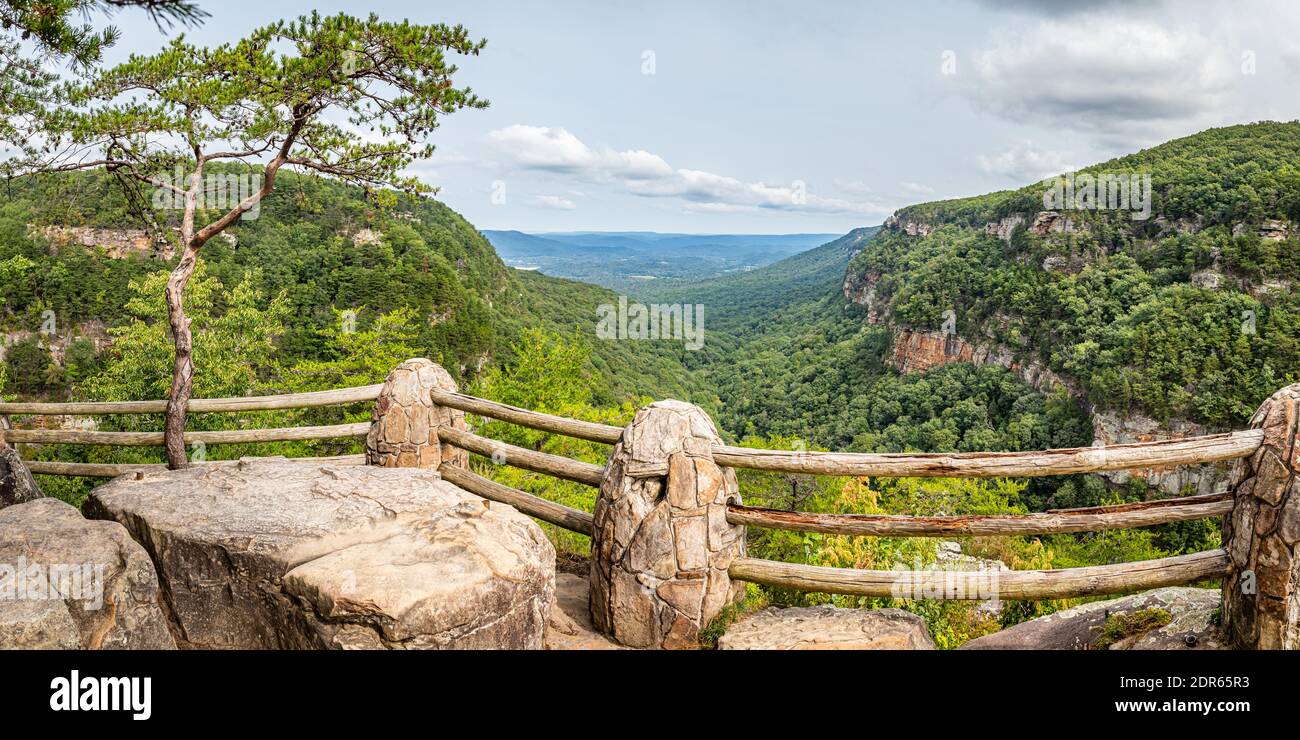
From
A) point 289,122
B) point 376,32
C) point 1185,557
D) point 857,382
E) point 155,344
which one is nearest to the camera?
point 1185,557

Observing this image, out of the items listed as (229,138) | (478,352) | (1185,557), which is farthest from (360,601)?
(478,352)

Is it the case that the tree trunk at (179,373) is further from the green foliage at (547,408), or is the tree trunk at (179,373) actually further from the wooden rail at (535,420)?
the green foliage at (547,408)

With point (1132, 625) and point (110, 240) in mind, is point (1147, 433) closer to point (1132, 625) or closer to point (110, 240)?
Answer: point (1132, 625)

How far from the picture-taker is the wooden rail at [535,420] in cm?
402

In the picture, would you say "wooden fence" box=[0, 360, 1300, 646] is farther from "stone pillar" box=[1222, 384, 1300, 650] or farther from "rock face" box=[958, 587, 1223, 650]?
"rock face" box=[958, 587, 1223, 650]

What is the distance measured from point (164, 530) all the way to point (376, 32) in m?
4.20

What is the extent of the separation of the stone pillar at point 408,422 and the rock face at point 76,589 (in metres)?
1.82

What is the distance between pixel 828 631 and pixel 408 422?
3.11 meters

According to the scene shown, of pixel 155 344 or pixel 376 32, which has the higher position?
pixel 376 32

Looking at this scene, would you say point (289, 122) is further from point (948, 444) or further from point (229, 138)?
point (948, 444)

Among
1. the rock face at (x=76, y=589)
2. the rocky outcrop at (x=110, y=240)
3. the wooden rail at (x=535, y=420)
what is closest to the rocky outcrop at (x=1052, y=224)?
the wooden rail at (x=535, y=420)

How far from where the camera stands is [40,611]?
2.49 meters

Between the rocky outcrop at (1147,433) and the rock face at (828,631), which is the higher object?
the rock face at (828,631)

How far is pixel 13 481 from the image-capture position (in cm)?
410
